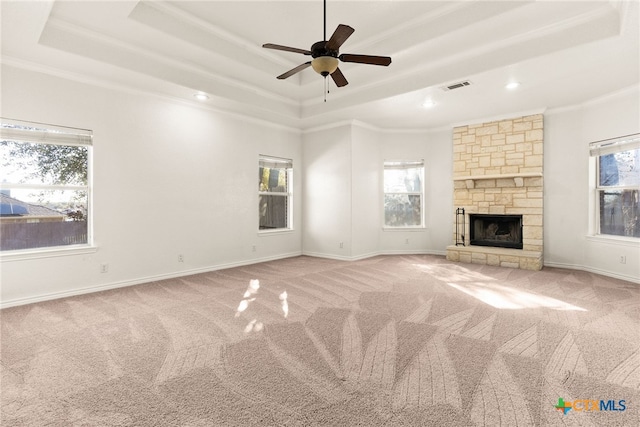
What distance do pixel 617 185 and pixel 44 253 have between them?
26.5 ft

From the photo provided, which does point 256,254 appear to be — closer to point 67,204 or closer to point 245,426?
point 67,204

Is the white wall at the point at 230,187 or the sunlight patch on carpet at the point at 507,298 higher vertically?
the white wall at the point at 230,187

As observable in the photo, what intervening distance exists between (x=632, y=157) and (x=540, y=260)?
2.00 m

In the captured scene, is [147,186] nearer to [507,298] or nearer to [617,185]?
[507,298]

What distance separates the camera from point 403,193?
7172 millimetres

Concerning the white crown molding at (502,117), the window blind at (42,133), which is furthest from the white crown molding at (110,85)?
the white crown molding at (502,117)

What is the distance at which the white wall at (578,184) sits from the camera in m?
4.76

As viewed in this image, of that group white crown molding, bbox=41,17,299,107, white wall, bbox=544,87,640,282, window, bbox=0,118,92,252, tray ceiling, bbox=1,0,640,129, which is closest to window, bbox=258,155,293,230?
white crown molding, bbox=41,17,299,107

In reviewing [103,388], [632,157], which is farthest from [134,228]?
[632,157]

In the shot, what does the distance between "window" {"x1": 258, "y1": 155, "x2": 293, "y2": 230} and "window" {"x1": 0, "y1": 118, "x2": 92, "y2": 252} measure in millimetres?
2882

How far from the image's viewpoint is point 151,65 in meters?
4.09

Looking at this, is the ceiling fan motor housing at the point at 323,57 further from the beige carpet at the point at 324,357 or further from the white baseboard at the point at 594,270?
the white baseboard at the point at 594,270

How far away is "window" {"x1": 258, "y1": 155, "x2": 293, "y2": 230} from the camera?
20.9 feet

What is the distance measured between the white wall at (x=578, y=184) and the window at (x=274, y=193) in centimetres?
491
